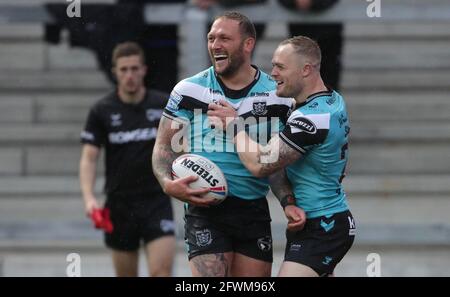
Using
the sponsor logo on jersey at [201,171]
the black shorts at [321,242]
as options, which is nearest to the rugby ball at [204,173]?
the sponsor logo on jersey at [201,171]

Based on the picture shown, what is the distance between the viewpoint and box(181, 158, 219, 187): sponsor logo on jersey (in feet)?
22.4

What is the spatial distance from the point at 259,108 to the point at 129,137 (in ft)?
8.40

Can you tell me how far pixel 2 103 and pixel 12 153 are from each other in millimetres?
651

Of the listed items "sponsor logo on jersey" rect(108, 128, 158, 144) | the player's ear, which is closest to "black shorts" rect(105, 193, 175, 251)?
"sponsor logo on jersey" rect(108, 128, 158, 144)

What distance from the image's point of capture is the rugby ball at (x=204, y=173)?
682 centimetres

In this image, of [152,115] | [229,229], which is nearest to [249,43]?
[229,229]

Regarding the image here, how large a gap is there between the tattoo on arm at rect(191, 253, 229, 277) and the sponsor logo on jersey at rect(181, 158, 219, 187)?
448 millimetres

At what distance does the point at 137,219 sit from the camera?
9.29 metres

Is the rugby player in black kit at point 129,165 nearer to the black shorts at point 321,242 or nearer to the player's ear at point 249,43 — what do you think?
the player's ear at point 249,43

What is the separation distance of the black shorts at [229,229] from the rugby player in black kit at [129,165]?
7.17 feet

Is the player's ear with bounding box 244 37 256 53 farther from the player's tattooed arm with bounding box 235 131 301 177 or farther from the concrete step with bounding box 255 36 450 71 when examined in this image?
the concrete step with bounding box 255 36 450 71

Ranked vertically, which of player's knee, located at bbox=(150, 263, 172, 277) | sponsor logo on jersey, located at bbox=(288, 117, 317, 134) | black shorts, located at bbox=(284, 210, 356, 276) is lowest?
player's knee, located at bbox=(150, 263, 172, 277)
